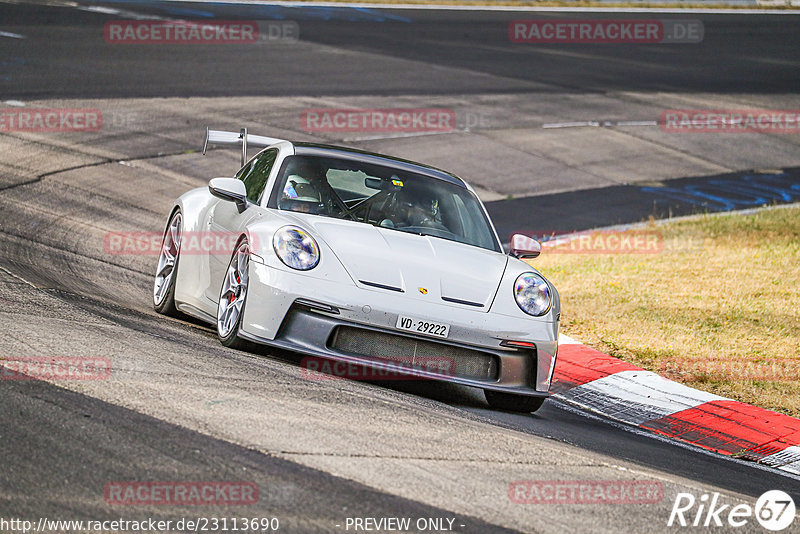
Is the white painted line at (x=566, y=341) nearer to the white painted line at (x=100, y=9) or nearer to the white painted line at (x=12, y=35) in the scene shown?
the white painted line at (x=12, y=35)

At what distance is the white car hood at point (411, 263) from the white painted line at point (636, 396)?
132 centimetres

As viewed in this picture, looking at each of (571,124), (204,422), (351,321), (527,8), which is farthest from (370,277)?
(527,8)

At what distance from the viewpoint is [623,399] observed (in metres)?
7.77

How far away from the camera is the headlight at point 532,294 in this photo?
265 inches

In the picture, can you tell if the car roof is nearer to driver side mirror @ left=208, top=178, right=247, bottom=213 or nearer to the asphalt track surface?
driver side mirror @ left=208, top=178, right=247, bottom=213

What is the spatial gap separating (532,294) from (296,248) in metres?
1.45

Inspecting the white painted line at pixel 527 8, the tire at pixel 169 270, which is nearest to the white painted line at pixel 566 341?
the tire at pixel 169 270

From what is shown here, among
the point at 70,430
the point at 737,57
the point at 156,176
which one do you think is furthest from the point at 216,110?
the point at 737,57

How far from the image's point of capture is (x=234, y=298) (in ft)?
22.0

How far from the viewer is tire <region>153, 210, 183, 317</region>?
7.99 meters

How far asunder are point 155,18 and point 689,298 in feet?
58.7

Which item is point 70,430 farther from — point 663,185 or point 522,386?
point 663,185

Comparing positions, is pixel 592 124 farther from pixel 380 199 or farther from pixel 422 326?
pixel 422 326

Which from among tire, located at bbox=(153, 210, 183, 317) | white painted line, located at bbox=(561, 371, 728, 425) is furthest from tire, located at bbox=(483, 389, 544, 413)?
tire, located at bbox=(153, 210, 183, 317)
